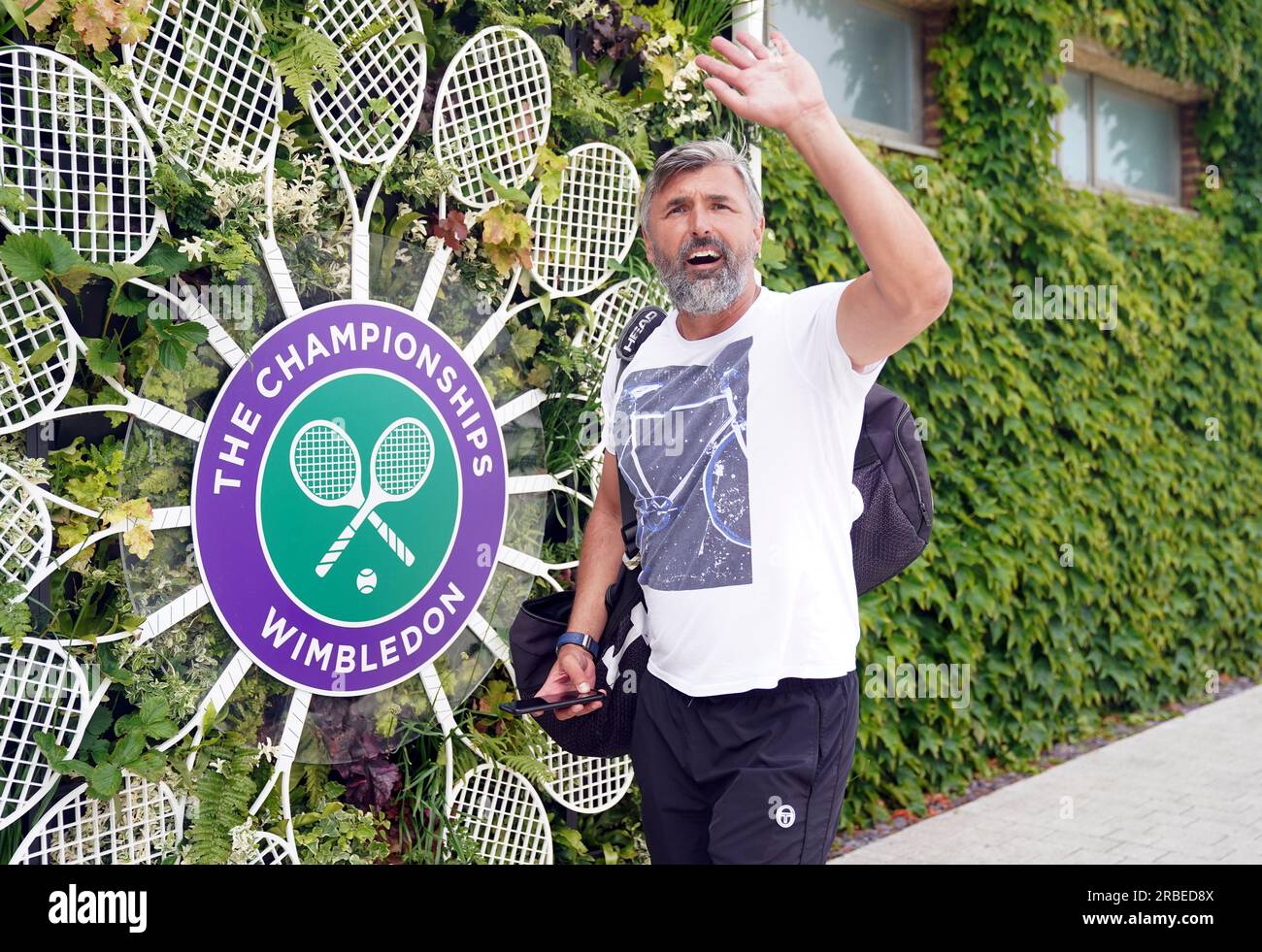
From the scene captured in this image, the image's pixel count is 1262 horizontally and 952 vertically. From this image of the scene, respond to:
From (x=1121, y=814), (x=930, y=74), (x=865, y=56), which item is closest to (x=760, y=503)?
(x=1121, y=814)

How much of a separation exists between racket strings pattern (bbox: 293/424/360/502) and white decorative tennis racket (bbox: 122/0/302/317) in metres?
0.31

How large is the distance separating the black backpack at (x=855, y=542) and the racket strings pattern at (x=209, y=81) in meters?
1.04

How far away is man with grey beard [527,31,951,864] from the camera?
2.40 meters

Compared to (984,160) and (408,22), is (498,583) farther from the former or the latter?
(984,160)

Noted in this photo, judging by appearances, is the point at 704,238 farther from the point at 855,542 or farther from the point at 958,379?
the point at 958,379

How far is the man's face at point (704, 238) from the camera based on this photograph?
2561 millimetres

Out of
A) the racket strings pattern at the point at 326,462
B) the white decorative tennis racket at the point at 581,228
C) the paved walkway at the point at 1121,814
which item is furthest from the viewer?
the paved walkway at the point at 1121,814

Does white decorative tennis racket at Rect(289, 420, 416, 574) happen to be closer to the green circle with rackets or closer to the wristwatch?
the green circle with rackets

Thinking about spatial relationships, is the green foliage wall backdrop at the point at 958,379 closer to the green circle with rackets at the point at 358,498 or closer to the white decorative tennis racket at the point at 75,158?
the white decorative tennis racket at the point at 75,158

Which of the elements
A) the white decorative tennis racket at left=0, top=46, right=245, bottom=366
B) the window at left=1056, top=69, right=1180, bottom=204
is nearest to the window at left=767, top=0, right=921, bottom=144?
the window at left=1056, top=69, right=1180, bottom=204

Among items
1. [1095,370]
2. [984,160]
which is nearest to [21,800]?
[984,160]

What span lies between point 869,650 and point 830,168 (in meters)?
3.18

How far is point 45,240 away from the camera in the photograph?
248 cm

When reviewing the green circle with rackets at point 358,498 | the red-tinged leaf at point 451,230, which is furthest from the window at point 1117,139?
the green circle with rackets at point 358,498
